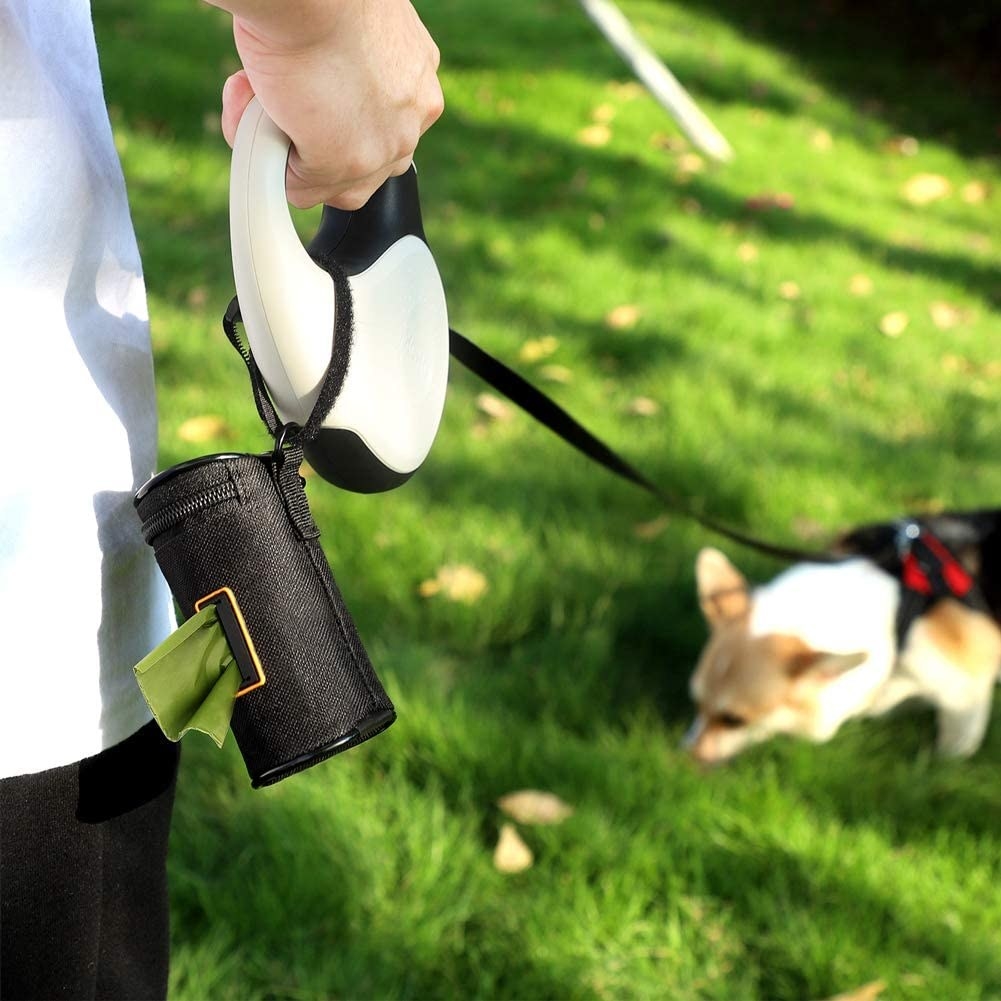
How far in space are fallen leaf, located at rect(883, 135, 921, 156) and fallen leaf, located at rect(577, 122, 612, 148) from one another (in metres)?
1.65

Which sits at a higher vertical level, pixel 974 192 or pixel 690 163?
pixel 690 163

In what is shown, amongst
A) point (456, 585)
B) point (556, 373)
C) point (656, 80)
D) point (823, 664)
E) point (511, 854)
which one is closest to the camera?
point (511, 854)

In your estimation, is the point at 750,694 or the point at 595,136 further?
the point at 595,136

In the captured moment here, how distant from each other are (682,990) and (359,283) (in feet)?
4.33

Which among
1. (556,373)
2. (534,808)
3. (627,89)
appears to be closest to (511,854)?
(534,808)

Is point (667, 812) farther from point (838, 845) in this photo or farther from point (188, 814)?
point (188, 814)

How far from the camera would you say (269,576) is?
879 mm

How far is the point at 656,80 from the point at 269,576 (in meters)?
4.66

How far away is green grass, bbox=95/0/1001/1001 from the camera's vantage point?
1788mm

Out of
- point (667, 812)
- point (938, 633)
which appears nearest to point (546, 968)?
point (667, 812)

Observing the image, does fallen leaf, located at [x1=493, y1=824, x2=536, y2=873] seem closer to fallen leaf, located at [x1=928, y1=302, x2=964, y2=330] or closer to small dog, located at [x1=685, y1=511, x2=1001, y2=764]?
small dog, located at [x1=685, y1=511, x2=1001, y2=764]

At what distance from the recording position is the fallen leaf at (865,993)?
1.71 metres

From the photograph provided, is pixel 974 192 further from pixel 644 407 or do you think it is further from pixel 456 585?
pixel 456 585

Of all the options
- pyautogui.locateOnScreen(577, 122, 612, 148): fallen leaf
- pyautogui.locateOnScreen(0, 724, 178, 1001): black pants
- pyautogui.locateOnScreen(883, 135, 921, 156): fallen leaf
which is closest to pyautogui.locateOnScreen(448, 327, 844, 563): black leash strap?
pyautogui.locateOnScreen(0, 724, 178, 1001): black pants
